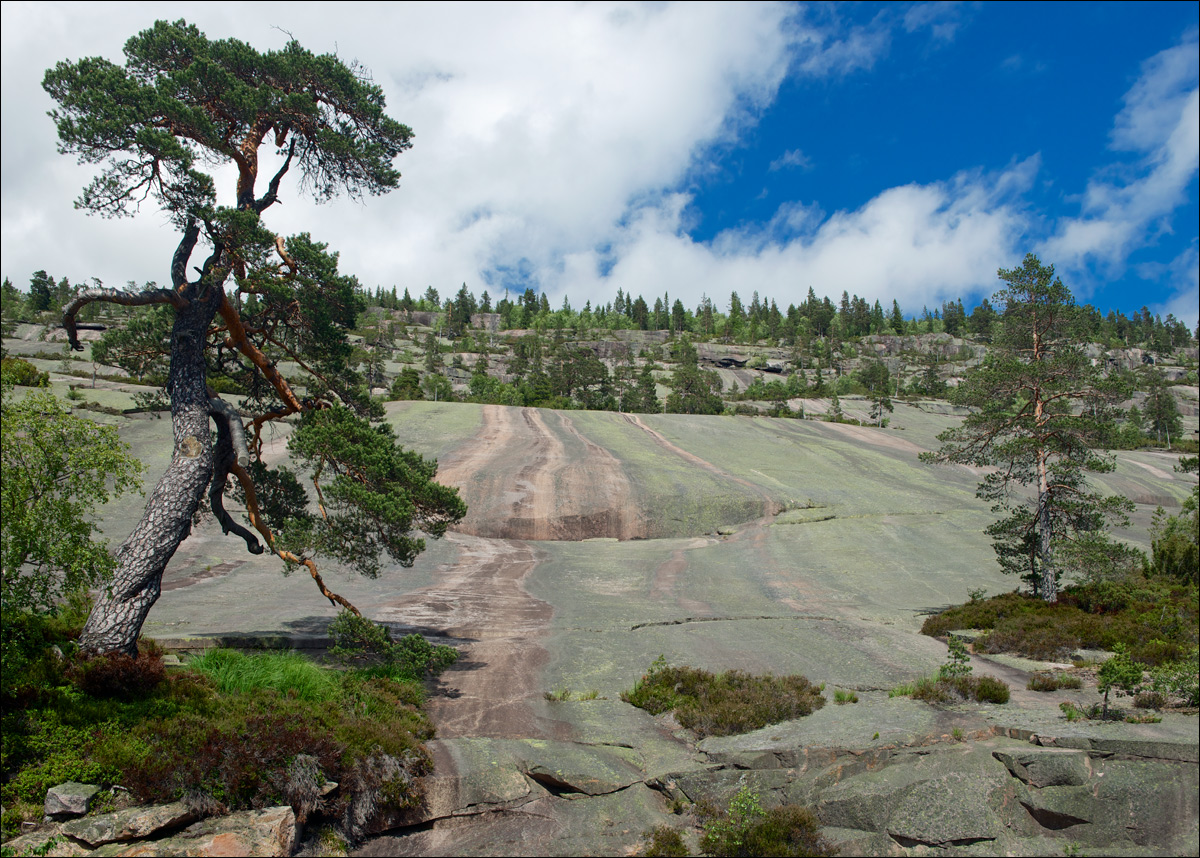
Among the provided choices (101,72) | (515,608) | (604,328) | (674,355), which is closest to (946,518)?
(515,608)

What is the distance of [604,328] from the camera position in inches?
7057

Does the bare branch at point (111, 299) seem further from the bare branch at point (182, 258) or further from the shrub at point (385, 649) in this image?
the shrub at point (385, 649)

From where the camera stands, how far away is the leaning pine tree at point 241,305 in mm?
10641

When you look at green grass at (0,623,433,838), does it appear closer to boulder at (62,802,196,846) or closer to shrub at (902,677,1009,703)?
boulder at (62,802,196,846)

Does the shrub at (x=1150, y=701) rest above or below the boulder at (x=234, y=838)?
above

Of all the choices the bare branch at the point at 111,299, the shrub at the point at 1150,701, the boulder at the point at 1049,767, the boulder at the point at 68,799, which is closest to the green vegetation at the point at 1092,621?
the shrub at the point at 1150,701

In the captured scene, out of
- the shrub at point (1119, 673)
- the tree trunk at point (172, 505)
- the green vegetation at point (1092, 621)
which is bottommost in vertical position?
the green vegetation at point (1092, 621)

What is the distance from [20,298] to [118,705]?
187 metres

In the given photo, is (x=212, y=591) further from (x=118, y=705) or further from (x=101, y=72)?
(x=101, y=72)

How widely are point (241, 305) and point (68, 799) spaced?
32.0 feet

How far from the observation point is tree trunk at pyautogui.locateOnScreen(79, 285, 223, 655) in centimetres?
1009

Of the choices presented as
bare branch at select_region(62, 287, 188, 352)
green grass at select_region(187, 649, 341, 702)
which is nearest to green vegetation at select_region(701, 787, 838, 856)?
green grass at select_region(187, 649, 341, 702)

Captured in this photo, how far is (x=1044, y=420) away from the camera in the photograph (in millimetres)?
22484

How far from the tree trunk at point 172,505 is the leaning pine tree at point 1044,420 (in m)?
23.1
